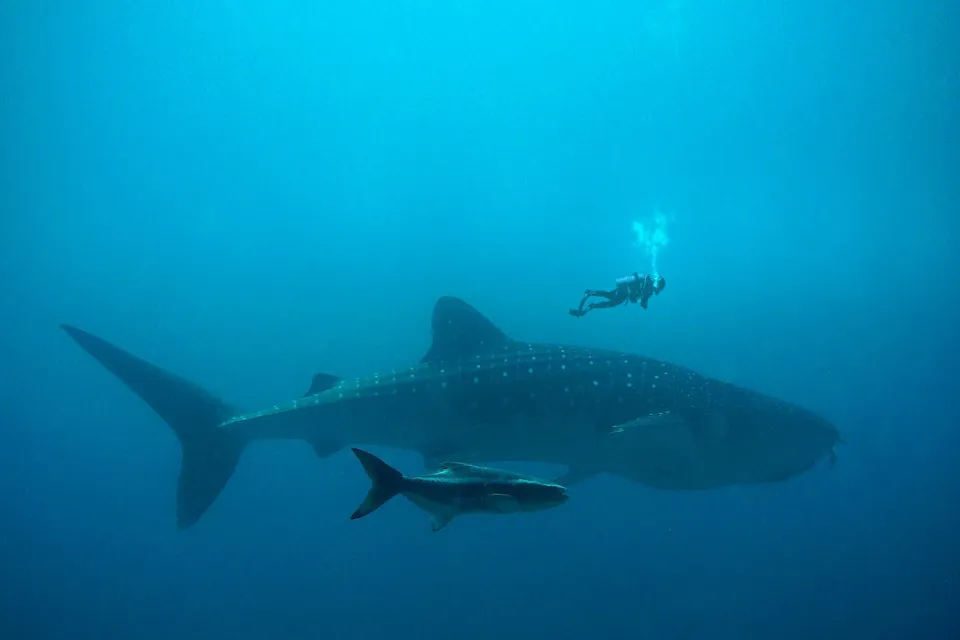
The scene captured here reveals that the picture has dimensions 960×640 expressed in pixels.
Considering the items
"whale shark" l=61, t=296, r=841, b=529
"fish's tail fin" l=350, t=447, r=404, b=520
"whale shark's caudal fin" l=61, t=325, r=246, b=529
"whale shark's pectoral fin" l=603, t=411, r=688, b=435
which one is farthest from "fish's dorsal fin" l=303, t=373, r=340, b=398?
"fish's tail fin" l=350, t=447, r=404, b=520

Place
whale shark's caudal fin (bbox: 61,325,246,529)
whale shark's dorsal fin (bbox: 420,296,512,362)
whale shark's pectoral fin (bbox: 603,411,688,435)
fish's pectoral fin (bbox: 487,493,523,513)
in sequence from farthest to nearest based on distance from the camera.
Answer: whale shark's dorsal fin (bbox: 420,296,512,362), whale shark's caudal fin (bbox: 61,325,246,529), whale shark's pectoral fin (bbox: 603,411,688,435), fish's pectoral fin (bbox: 487,493,523,513)

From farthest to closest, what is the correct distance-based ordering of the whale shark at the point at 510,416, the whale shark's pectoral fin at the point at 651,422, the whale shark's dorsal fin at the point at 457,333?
the whale shark's dorsal fin at the point at 457,333
the whale shark at the point at 510,416
the whale shark's pectoral fin at the point at 651,422

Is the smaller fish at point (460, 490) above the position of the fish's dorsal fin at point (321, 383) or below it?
below

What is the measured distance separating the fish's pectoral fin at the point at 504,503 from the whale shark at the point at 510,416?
13.5ft

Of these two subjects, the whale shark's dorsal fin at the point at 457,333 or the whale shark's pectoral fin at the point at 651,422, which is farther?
the whale shark's dorsal fin at the point at 457,333

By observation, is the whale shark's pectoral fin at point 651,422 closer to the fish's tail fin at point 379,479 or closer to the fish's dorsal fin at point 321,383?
the fish's dorsal fin at point 321,383

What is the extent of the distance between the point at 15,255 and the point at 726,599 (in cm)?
6480

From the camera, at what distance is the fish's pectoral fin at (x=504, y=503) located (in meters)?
3.05

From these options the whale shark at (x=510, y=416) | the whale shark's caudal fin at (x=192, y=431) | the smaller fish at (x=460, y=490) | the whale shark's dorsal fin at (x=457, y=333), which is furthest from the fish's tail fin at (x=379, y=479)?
the whale shark's caudal fin at (x=192, y=431)

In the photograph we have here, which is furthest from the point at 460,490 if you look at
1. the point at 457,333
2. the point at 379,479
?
the point at 457,333

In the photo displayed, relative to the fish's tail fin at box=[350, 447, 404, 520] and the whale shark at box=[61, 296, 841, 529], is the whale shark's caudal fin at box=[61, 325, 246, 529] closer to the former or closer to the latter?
Result: the whale shark at box=[61, 296, 841, 529]

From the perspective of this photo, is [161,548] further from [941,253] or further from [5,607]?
[941,253]

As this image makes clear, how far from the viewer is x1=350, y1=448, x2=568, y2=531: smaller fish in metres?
3.06

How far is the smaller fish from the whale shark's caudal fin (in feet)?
17.0
